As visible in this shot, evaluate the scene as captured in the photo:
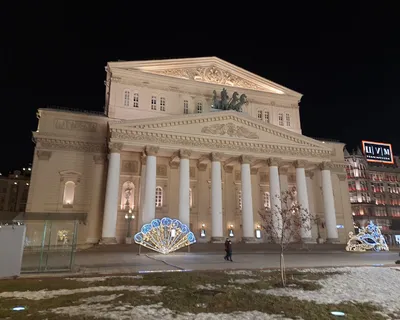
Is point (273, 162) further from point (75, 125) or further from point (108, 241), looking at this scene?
point (75, 125)

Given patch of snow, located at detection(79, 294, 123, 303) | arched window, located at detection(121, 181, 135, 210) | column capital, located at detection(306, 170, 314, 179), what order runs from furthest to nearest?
column capital, located at detection(306, 170, 314, 179) → arched window, located at detection(121, 181, 135, 210) → patch of snow, located at detection(79, 294, 123, 303)

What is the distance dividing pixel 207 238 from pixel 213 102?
61.7 ft

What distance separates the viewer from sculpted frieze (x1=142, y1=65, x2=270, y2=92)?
4416cm

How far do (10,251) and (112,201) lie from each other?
17406 millimetres

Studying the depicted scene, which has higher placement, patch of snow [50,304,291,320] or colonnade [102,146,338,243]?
colonnade [102,146,338,243]

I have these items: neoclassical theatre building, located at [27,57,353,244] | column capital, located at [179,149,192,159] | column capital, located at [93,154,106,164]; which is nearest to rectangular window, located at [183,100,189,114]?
neoclassical theatre building, located at [27,57,353,244]

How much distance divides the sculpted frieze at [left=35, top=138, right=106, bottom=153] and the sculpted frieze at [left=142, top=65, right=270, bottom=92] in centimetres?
1383

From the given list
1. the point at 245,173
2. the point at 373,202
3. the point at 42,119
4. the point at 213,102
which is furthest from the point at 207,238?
the point at 373,202

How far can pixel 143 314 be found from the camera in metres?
7.83

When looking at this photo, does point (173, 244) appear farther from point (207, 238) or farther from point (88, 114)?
point (88, 114)

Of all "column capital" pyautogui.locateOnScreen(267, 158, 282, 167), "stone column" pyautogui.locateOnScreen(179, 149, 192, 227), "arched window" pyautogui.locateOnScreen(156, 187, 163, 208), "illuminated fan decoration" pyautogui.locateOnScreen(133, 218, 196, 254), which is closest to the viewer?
"illuminated fan decoration" pyautogui.locateOnScreen(133, 218, 196, 254)

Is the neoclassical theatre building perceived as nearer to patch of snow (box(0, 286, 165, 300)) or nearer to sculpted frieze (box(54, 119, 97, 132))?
sculpted frieze (box(54, 119, 97, 132))

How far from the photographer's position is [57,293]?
396 inches

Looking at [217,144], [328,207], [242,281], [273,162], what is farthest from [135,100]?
[242,281]
